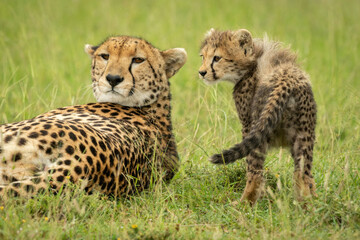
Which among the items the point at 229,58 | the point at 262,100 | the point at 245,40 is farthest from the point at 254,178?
the point at 245,40

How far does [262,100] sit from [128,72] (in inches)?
39.1

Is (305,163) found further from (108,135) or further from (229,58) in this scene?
(108,135)

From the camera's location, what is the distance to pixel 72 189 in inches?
A: 120

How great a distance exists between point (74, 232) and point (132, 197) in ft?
2.54

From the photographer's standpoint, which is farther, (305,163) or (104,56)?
(104,56)

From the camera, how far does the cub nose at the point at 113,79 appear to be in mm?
3941

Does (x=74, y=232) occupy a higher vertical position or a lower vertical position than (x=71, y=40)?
lower

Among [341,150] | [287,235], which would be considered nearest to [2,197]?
[287,235]

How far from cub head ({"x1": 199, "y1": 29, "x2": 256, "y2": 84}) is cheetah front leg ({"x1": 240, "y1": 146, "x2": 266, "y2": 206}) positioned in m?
0.74

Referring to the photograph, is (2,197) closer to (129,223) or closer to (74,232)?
(74,232)

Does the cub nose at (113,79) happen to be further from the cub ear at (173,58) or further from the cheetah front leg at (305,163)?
the cheetah front leg at (305,163)

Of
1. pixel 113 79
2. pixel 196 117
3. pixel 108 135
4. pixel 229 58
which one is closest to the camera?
pixel 108 135

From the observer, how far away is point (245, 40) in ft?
13.9

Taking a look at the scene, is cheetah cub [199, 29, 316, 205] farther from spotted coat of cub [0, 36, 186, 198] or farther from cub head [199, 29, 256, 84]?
spotted coat of cub [0, 36, 186, 198]
